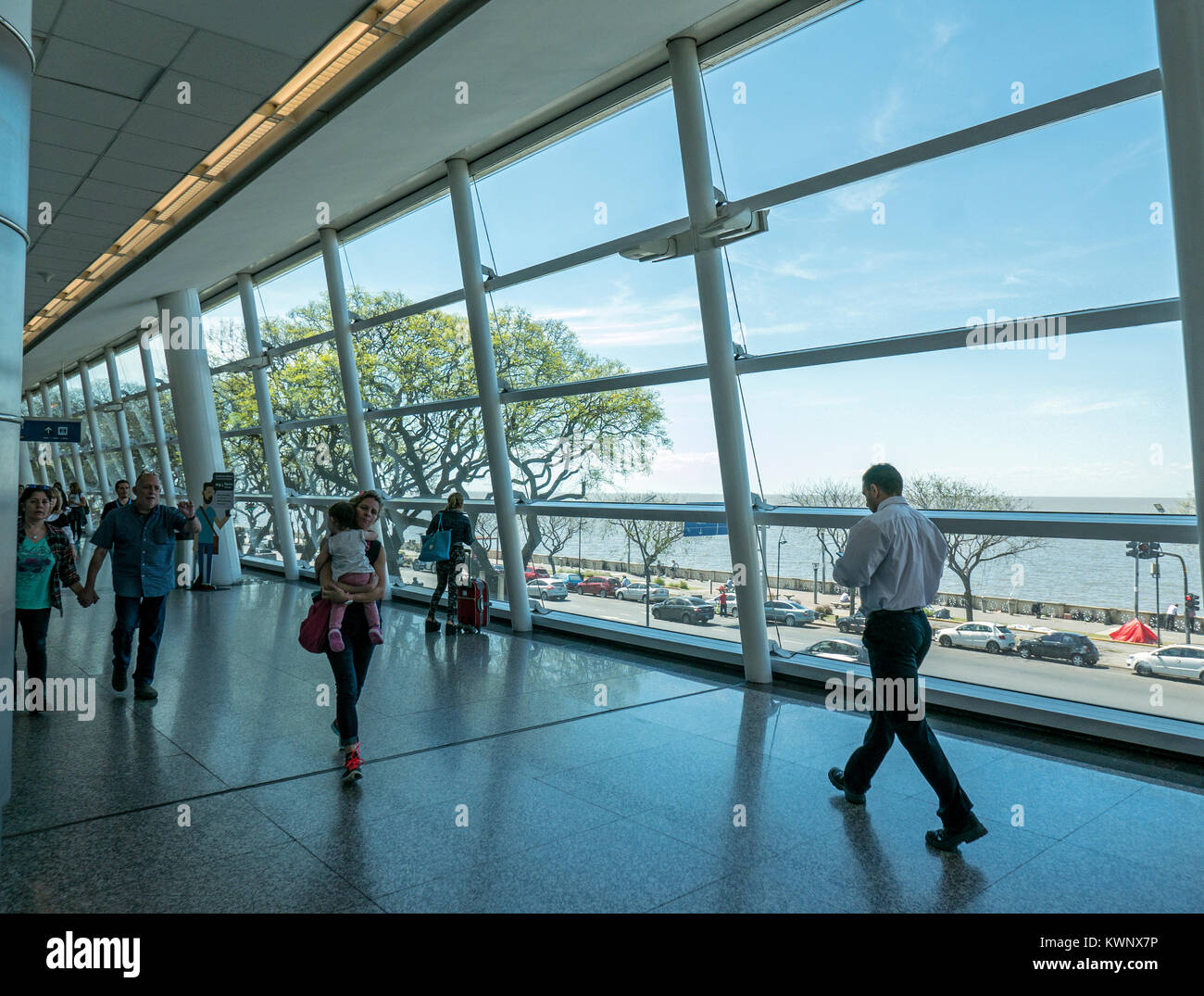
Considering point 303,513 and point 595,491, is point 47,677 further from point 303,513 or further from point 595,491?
point 303,513

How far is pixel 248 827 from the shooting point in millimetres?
4086

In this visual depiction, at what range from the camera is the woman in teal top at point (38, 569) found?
19.1 ft

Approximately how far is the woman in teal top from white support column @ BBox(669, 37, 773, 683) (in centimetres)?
500

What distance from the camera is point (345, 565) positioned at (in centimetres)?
490

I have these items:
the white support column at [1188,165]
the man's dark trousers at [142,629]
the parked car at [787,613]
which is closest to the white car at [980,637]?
the parked car at [787,613]

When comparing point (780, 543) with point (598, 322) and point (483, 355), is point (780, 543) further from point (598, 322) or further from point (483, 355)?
point (483, 355)

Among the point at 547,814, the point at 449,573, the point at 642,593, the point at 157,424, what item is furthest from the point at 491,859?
the point at 157,424

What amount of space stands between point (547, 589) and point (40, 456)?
3026 centimetres

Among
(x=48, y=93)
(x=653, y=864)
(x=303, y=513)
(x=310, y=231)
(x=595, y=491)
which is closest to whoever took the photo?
(x=653, y=864)

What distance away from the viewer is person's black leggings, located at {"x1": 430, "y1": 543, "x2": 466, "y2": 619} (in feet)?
31.7

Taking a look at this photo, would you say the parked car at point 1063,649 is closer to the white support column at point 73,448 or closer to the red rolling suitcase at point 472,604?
the red rolling suitcase at point 472,604

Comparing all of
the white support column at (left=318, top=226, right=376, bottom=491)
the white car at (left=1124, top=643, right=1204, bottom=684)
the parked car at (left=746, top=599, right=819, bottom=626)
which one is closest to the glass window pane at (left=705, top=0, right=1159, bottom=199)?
the white car at (left=1124, top=643, right=1204, bottom=684)

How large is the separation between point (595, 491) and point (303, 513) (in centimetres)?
804

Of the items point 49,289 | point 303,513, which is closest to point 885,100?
point 303,513
